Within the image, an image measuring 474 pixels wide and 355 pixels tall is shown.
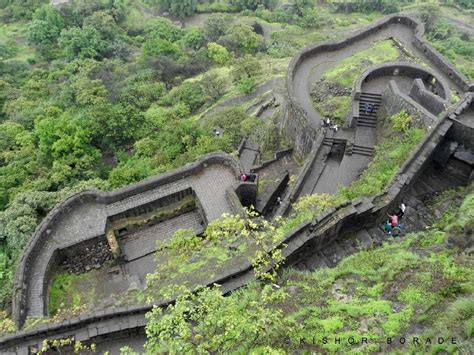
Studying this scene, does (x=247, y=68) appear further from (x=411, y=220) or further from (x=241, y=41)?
(x=411, y=220)

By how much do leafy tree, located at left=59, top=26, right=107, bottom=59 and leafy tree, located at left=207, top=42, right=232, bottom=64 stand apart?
22313mm

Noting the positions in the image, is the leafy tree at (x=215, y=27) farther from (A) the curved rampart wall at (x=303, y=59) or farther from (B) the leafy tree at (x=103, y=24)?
(A) the curved rampart wall at (x=303, y=59)

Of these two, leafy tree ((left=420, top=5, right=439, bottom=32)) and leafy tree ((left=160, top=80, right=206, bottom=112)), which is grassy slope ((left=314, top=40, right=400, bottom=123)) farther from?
leafy tree ((left=420, top=5, right=439, bottom=32))

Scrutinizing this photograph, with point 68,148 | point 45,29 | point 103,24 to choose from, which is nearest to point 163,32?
point 103,24

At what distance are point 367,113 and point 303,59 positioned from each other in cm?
927

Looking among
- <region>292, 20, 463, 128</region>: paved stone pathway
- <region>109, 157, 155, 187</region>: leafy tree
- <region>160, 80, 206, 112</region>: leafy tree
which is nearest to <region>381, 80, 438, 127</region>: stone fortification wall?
<region>292, 20, 463, 128</region>: paved stone pathway

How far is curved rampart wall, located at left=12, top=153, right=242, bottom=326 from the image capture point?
2017 centimetres

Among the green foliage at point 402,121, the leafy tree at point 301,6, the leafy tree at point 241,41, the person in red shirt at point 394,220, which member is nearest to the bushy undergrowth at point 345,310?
the person in red shirt at point 394,220

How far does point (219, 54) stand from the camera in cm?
5778

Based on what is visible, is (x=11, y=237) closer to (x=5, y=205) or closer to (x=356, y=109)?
(x=5, y=205)

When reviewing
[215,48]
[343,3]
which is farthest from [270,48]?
[343,3]

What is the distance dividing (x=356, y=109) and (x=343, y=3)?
253 ft

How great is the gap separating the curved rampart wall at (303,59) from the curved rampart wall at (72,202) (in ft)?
20.2

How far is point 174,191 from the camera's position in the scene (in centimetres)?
2503
